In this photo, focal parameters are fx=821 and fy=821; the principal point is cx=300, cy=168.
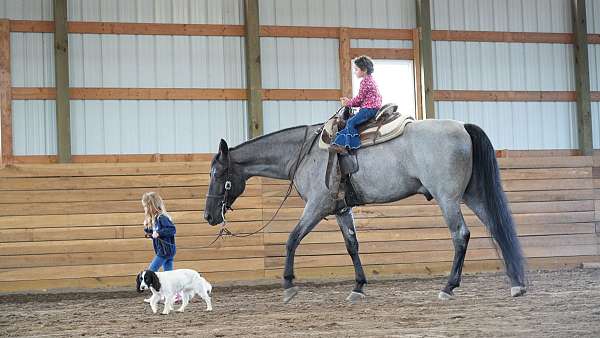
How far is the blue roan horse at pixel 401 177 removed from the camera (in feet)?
23.1

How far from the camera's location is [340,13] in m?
13.3

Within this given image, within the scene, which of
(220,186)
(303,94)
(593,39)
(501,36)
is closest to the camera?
(220,186)

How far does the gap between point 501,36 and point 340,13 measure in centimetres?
282

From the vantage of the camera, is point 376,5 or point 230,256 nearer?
point 230,256

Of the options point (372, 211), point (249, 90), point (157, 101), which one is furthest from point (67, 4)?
point (372, 211)

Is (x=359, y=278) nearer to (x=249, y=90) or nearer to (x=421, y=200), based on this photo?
(x=421, y=200)

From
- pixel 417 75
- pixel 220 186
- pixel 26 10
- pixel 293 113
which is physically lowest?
pixel 220 186

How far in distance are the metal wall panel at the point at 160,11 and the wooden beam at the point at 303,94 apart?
4.07ft

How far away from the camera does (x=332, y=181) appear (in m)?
7.46

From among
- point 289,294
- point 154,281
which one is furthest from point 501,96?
point 154,281

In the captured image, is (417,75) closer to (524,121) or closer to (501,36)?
(501,36)

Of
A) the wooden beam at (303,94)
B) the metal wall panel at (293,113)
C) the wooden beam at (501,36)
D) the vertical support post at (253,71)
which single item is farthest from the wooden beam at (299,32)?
the wooden beam at (501,36)

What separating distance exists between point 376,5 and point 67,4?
488 centimetres

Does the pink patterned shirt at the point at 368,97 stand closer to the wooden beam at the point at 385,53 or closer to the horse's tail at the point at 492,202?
the horse's tail at the point at 492,202
